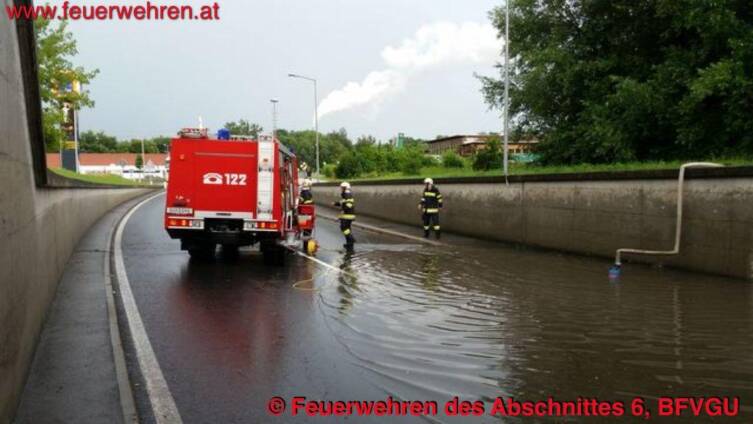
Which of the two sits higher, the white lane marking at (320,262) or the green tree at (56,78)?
the green tree at (56,78)

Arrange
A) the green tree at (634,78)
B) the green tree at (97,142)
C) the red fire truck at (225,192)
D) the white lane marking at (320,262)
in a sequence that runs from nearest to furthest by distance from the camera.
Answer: the white lane marking at (320,262), the red fire truck at (225,192), the green tree at (634,78), the green tree at (97,142)

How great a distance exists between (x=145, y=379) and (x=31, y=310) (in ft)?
4.26

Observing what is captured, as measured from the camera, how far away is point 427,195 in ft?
59.3

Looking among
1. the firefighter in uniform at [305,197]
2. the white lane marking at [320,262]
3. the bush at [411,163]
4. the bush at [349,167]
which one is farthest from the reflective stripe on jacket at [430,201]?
the bush at [349,167]

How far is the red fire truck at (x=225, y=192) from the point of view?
12227 millimetres

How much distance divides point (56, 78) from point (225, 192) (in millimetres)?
25234

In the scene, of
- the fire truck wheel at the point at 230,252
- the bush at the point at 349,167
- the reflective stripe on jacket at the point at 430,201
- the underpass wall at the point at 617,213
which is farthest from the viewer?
the bush at the point at 349,167

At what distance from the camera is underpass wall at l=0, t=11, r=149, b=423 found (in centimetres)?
410

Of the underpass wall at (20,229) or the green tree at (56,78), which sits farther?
the green tree at (56,78)

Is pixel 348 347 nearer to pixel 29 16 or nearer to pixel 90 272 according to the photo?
pixel 29 16

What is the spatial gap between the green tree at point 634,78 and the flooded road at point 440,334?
839cm

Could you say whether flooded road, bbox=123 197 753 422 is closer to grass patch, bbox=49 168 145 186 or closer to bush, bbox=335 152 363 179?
grass patch, bbox=49 168 145 186

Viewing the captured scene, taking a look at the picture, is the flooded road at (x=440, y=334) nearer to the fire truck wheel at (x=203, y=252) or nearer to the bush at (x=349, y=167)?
the fire truck wheel at (x=203, y=252)

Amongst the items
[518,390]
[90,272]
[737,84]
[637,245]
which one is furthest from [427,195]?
[518,390]
